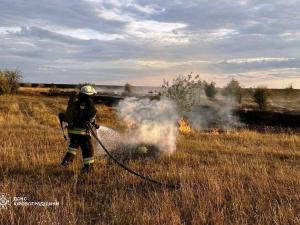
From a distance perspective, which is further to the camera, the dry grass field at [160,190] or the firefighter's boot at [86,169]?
the firefighter's boot at [86,169]

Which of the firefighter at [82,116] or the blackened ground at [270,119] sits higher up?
the firefighter at [82,116]

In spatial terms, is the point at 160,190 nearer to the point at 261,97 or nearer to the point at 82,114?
the point at 82,114

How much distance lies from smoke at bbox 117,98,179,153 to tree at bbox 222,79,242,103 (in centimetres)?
6216

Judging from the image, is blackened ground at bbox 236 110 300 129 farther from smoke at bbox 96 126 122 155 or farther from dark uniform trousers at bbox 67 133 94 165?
dark uniform trousers at bbox 67 133 94 165

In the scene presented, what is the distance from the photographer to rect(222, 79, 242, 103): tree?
77806 mm

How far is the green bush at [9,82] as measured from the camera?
67.9 metres

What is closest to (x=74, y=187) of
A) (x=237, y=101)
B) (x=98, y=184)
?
(x=98, y=184)

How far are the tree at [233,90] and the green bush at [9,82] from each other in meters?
32.9

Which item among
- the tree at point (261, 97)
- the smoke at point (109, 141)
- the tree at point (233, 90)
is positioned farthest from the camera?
the tree at point (233, 90)

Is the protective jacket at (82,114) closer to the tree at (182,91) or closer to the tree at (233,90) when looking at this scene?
the tree at (182,91)

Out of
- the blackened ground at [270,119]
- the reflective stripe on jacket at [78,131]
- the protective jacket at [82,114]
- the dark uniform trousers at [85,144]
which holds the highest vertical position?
the protective jacket at [82,114]

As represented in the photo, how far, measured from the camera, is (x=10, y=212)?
6.93m

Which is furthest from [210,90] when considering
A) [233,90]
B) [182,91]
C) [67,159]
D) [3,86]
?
[67,159]

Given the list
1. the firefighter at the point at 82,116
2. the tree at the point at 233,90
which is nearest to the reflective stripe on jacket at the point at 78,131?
the firefighter at the point at 82,116
